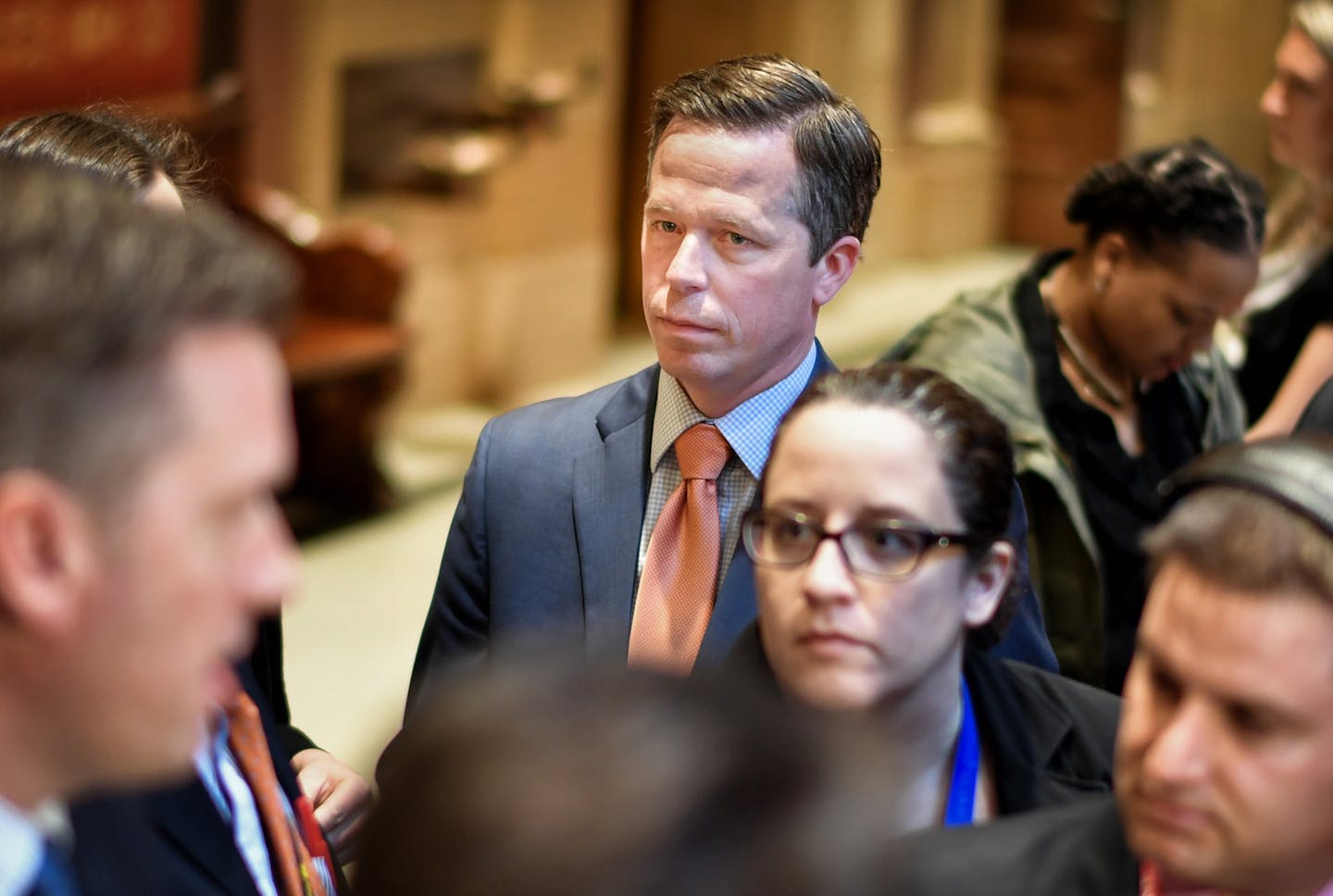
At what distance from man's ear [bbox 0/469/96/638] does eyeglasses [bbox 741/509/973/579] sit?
33.9 inches

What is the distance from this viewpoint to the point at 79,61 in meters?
5.50

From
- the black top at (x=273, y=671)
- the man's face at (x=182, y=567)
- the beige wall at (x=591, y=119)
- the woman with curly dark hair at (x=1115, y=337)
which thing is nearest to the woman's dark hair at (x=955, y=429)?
the black top at (x=273, y=671)

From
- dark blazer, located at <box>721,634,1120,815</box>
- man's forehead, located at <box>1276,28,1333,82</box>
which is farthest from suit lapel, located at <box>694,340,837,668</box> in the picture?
man's forehead, located at <box>1276,28,1333,82</box>

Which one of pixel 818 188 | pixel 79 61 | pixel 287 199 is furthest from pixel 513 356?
pixel 818 188

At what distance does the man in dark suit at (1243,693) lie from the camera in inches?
50.9

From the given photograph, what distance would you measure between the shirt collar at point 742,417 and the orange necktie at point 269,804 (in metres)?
0.63

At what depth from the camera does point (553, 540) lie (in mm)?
2172

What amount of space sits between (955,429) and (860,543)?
18 centimetres

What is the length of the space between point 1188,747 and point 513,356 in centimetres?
641

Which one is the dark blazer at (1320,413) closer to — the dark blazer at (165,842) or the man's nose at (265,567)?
the dark blazer at (165,842)

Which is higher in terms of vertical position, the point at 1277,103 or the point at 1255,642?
the point at 1277,103

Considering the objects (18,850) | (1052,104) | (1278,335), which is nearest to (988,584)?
(18,850)

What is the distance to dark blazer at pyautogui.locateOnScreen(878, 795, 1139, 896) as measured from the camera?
1419mm

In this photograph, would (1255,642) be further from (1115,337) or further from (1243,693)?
(1115,337)
